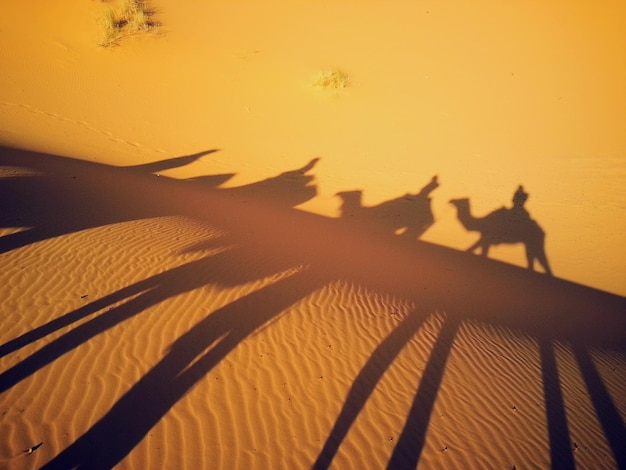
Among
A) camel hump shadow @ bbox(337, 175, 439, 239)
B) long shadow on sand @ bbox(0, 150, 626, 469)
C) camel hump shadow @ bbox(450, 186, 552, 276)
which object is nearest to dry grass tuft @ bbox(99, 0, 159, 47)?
long shadow on sand @ bbox(0, 150, 626, 469)

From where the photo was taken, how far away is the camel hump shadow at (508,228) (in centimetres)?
996

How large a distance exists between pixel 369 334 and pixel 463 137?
39.8ft

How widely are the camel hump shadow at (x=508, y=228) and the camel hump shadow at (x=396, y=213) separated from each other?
1.08m

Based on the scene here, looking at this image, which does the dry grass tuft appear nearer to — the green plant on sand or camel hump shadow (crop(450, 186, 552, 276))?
the green plant on sand

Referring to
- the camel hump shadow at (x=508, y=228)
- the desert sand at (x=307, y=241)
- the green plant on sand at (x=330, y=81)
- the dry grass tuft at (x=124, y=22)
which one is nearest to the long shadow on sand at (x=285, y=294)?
the desert sand at (x=307, y=241)

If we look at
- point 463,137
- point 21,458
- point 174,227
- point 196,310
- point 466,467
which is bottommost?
point 21,458

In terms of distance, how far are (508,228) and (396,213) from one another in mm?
3420

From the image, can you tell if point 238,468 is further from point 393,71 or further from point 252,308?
point 393,71

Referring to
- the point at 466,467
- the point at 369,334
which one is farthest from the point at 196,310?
the point at 466,467

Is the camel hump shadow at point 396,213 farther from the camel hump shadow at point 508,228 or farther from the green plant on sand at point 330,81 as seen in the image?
the green plant on sand at point 330,81

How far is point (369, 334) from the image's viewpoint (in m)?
5.45

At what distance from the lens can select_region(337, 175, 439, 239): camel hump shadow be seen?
10344 millimetres

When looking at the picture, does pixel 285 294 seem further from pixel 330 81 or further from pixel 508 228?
pixel 330 81

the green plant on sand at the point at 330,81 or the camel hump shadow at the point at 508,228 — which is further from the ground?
the green plant on sand at the point at 330,81
